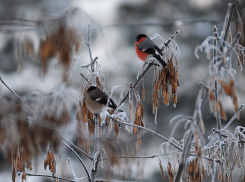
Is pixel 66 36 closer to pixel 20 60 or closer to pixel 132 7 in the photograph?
pixel 20 60

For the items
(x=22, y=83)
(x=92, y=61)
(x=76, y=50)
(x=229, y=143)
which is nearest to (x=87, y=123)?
(x=92, y=61)

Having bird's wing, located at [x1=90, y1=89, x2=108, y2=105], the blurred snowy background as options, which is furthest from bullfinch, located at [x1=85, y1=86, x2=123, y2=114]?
the blurred snowy background

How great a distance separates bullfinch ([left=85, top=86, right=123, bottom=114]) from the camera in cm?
223

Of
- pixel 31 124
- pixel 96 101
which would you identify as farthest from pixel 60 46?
pixel 96 101

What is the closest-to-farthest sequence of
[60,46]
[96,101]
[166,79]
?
[60,46], [166,79], [96,101]

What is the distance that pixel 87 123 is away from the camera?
2.19 m

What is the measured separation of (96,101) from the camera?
2.55 metres

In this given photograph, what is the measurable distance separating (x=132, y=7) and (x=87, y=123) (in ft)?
26.1

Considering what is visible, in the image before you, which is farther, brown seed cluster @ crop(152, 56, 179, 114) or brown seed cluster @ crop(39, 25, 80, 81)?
brown seed cluster @ crop(152, 56, 179, 114)

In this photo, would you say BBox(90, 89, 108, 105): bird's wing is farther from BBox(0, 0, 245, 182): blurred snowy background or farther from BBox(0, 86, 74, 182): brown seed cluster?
BBox(0, 0, 245, 182): blurred snowy background

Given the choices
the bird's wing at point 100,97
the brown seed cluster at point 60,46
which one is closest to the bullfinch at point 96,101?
the bird's wing at point 100,97

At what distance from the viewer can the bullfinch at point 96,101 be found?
7.31ft

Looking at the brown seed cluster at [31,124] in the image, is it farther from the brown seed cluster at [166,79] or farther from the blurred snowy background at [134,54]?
the blurred snowy background at [134,54]

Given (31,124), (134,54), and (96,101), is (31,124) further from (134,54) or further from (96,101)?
(134,54)
